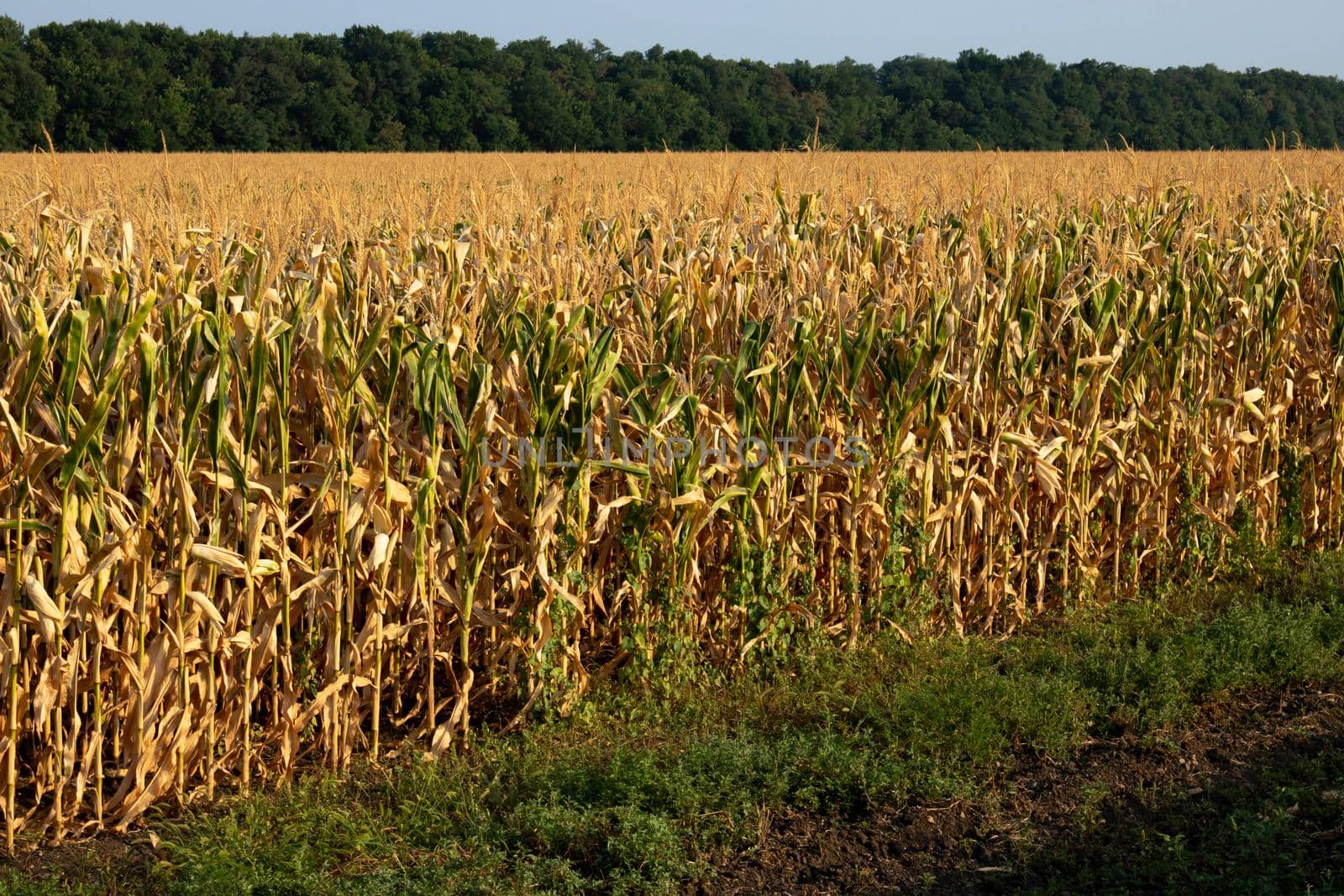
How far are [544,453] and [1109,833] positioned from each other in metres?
2.20

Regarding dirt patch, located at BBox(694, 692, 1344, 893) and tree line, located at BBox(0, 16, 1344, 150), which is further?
tree line, located at BBox(0, 16, 1344, 150)

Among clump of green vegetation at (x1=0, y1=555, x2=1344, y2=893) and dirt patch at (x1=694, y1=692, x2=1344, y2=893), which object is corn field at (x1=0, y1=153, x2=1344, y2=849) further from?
dirt patch at (x1=694, y1=692, x2=1344, y2=893)

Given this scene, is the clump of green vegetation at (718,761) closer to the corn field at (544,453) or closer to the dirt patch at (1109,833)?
the dirt patch at (1109,833)

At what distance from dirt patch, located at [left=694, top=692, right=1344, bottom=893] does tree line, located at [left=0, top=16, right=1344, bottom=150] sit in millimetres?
25474

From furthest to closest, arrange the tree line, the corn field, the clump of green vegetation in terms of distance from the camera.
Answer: the tree line < the corn field < the clump of green vegetation

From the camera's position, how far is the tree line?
35875 millimetres

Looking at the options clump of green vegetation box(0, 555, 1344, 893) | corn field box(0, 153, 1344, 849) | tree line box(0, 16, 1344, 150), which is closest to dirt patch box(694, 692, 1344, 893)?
clump of green vegetation box(0, 555, 1344, 893)

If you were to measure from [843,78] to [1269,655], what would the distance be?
160ft

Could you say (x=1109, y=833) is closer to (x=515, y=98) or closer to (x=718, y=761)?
(x=718, y=761)

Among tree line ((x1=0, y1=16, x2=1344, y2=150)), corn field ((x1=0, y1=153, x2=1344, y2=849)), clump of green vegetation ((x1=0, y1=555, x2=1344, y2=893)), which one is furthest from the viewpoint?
tree line ((x1=0, y1=16, x2=1344, y2=150))

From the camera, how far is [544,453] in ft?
13.5

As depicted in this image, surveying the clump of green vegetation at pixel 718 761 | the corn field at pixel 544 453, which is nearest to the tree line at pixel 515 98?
the corn field at pixel 544 453

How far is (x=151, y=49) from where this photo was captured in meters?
37.8

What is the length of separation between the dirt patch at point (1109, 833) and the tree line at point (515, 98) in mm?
25474
